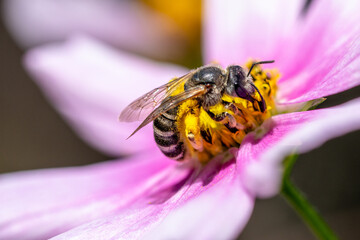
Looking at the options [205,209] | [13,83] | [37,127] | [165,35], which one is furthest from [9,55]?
[205,209]

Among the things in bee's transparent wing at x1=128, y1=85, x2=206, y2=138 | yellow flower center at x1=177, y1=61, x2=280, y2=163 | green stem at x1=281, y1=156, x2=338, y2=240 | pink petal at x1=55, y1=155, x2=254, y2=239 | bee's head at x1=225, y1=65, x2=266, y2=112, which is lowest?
green stem at x1=281, y1=156, x2=338, y2=240

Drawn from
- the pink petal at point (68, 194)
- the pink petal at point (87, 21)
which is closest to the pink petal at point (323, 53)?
the pink petal at point (68, 194)

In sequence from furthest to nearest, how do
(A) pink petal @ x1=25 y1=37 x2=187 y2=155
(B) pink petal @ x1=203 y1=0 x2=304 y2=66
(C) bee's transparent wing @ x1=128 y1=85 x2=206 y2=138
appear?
(A) pink petal @ x1=25 y1=37 x2=187 y2=155, (B) pink petal @ x1=203 y1=0 x2=304 y2=66, (C) bee's transparent wing @ x1=128 y1=85 x2=206 y2=138

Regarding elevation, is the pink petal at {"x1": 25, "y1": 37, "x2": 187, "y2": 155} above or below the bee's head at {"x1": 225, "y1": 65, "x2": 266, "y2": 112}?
above

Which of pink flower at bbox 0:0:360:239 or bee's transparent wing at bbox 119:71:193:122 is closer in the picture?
pink flower at bbox 0:0:360:239

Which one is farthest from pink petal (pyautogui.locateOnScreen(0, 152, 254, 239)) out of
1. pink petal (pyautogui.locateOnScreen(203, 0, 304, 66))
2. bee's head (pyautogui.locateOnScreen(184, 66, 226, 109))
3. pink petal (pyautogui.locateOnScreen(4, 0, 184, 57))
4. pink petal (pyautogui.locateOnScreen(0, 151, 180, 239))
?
pink petal (pyautogui.locateOnScreen(4, 0, 184, 57))

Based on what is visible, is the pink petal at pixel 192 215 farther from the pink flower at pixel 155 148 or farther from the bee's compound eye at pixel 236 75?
the bee's compound eye at pixel 236 75

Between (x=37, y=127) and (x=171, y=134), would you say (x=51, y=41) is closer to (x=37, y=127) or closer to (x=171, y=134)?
(x=37, y=127)

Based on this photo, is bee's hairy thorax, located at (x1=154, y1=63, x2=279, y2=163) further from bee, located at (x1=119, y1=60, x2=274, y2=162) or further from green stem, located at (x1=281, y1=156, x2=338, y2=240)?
green stem, located at (x1=281, y1=156, x2=338, y2=240)
